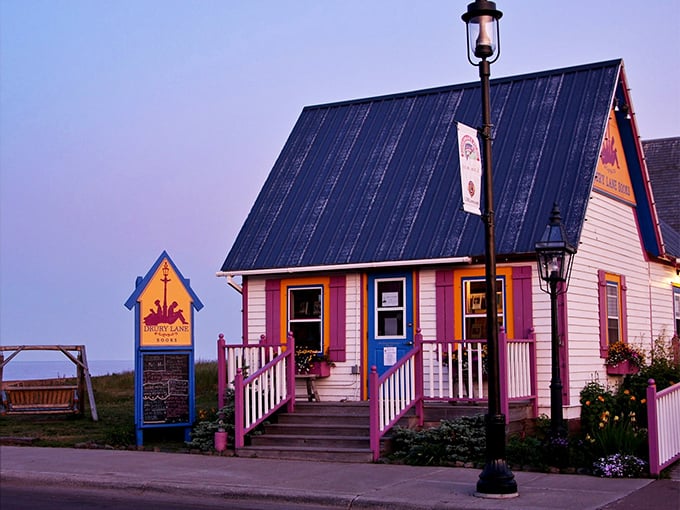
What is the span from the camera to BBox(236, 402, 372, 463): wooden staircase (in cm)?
1445

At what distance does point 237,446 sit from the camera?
49.2 ft

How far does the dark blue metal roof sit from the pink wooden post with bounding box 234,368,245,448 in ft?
11.6

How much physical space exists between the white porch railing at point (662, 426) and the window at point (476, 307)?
370cm

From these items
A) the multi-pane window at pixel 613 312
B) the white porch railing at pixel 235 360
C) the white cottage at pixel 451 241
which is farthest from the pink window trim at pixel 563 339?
the white porch railing at pixel 235 360

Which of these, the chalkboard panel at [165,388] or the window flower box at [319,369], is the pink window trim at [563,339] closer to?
the window flower box at [319,369]

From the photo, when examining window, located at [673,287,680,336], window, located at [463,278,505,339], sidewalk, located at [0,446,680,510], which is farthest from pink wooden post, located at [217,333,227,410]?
window, located at [673,287,680,336]

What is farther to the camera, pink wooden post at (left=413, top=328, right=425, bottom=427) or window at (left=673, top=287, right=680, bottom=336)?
window at (left=673, top=287, right=680, bottom=336)

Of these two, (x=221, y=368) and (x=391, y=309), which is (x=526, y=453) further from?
(x=221, y=368)

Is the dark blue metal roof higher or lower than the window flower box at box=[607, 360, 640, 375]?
higher

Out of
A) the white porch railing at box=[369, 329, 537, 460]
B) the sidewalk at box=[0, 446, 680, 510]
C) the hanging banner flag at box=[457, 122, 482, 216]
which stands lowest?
the sidewalk at box=[0, 446, 680, 510]

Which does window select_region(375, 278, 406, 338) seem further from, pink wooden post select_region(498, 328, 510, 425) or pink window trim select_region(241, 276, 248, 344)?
pink wooden post select_region(498, 328, 510, 425)

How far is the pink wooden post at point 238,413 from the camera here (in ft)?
48.9

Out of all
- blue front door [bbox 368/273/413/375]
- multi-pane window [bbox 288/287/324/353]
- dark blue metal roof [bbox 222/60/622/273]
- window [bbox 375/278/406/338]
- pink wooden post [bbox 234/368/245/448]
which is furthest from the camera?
multi-pane window [bbox 288/287/324/353]

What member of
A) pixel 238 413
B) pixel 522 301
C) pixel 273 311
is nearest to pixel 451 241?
pixel 522 301
